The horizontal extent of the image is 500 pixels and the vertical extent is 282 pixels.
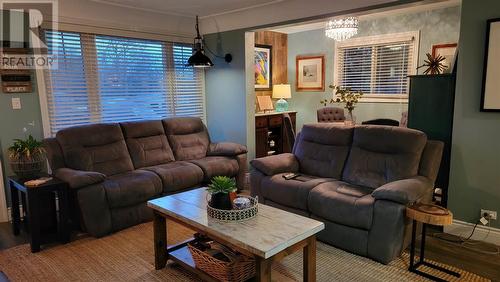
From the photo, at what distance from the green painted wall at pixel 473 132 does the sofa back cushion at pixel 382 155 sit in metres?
0.37

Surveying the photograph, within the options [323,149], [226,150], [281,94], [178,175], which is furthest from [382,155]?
[281,94]

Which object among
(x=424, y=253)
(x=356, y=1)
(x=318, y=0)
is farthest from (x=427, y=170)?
(x=318, y=0)

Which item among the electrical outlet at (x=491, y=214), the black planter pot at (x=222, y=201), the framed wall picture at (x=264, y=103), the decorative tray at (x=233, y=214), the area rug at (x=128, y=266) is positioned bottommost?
the area rug at (x=128, y=266)

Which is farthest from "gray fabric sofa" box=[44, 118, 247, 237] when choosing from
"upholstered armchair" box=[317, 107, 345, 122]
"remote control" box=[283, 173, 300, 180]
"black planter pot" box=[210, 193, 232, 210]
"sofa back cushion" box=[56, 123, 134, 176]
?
"upholstered armchair" box=[317, 107, 345, 122]

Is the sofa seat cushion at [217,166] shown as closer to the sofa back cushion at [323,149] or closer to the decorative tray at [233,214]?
the sofa back cushion at [323,149]

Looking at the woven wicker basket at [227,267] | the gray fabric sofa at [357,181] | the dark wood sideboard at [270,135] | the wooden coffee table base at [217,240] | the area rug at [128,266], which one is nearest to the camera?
the wooden coffee table base at [217,240]

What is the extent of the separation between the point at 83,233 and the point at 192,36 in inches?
127

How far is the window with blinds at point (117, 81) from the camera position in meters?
3.96

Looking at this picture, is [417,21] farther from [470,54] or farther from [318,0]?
[470,54]

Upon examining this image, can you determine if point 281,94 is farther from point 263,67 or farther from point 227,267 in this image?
point 227,267

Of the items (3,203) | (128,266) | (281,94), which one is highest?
(281,94)

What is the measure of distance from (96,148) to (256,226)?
98.7 inches

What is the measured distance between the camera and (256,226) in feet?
7.16

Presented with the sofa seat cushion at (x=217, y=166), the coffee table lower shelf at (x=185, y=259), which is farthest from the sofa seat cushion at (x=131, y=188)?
the coffee table lower shelf at (x=185, y=259)
